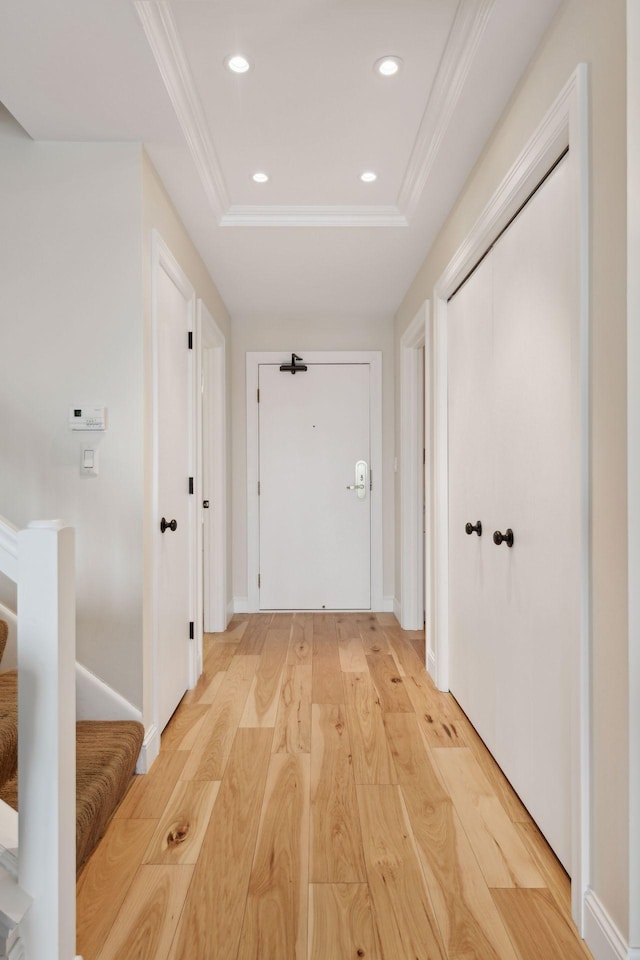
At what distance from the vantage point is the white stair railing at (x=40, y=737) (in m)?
1.04

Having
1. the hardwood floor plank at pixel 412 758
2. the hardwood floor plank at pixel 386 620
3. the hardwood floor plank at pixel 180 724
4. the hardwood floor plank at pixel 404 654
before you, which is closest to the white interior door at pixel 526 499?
the hardwood floor plank at pixel 412 758

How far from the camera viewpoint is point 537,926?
1364mm

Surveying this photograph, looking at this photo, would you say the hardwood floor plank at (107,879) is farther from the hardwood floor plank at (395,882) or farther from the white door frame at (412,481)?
the white door frame at (412,481)

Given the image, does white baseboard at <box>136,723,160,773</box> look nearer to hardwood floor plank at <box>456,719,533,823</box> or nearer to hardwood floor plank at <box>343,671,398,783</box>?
hardwood floor plank at <box>343,671,398,783</box>

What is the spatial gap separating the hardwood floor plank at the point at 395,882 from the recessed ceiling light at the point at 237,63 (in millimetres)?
2334

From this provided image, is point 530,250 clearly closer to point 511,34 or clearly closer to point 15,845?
point 511,34

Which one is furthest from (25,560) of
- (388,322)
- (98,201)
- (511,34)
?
(388,322)

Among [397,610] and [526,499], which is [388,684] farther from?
[526,499]

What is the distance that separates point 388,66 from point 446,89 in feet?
0.67

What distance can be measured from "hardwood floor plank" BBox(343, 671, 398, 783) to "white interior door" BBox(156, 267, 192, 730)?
0.79m

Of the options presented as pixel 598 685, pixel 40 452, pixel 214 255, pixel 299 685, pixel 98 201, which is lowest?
pixel 299 685

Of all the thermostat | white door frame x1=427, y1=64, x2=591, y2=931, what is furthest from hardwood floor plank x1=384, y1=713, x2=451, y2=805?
the thermostat

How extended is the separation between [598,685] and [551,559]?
0.40 meters

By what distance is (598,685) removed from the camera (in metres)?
1.29
